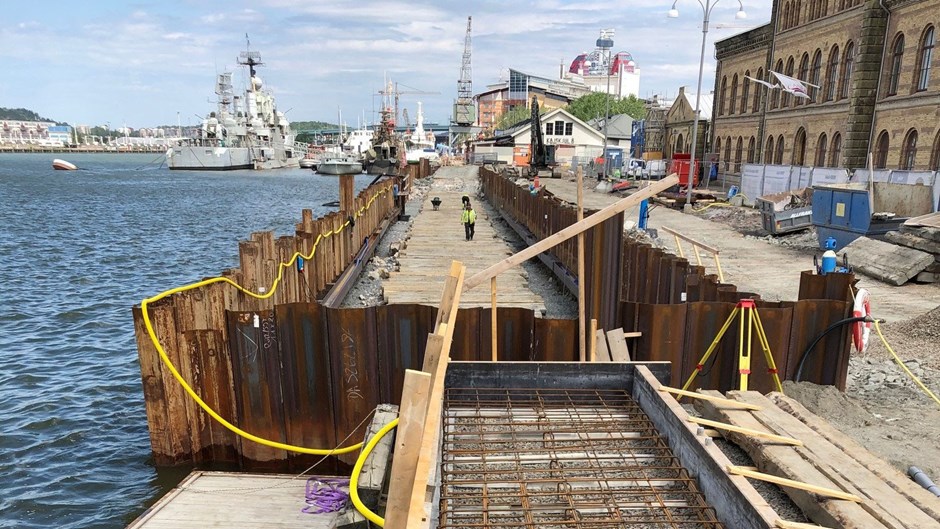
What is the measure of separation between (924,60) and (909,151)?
382cm

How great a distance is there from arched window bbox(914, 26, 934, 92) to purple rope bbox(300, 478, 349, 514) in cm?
2884

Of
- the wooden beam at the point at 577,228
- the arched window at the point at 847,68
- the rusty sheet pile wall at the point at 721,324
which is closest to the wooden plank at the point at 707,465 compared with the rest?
the rusty sheet pile wall at the point at 721,324

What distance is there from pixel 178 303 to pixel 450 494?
3.73 metres

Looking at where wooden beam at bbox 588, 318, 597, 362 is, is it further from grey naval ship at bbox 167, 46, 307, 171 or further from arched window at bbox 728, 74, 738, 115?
grey naval ship at bbox 167, 46, 307, 171

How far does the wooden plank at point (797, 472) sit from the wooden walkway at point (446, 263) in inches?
280

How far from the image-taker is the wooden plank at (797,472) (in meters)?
3.34

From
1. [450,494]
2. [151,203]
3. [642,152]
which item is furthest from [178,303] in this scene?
[642,152]

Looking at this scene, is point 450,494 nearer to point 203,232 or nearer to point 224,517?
point 224,517

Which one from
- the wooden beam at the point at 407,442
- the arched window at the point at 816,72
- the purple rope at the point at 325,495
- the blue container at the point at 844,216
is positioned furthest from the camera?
the arched window at the point at 816,72

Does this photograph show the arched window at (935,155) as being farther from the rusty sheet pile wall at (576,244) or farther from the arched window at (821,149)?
the rusty sheet pile wall at (576,244)

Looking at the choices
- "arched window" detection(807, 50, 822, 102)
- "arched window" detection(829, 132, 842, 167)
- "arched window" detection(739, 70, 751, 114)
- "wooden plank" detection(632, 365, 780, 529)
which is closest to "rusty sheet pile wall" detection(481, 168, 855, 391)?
"wooden plank" detection(632, 365, 780, 529)

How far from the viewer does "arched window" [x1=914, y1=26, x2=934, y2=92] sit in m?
23.6

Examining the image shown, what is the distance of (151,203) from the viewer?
55.2 metres

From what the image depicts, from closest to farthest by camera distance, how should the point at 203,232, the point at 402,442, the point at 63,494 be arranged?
the point at 402,442
the point at 63,494
the point at 203,232
